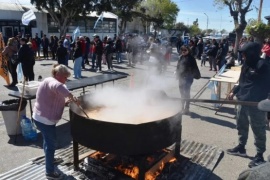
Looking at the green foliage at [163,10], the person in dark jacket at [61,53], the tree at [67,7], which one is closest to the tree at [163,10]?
the green foliage at [163,10]

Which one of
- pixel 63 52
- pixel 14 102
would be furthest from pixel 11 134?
pixel 63 52

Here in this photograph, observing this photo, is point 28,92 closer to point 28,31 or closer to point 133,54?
point 133,54

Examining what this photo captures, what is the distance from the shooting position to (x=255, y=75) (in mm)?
4312

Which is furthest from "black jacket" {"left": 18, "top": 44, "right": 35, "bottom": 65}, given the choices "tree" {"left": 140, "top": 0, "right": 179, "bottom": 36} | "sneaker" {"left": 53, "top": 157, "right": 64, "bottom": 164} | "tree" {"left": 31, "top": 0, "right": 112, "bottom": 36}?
"tree" {"left": 140, "top": 0, "right": 179, "bottom": 36}

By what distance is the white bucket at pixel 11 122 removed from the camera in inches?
215

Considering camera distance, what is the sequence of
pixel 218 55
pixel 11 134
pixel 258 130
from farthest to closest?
pixel 218 55 < pixel 11 134 < pixel 258 130

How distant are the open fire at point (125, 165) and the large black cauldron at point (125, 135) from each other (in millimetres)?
474

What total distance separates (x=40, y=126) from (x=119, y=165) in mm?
1301

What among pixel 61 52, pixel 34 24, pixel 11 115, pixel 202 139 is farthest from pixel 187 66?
pixel 34 24

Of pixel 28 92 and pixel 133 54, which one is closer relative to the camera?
pixel 28 92

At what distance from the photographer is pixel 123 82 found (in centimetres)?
1134

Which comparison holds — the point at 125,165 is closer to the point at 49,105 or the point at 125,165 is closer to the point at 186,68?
the point at 49,105

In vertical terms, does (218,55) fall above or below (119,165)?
above

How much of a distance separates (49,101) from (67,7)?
22880 millimetres
